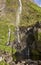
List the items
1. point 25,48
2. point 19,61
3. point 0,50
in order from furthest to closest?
1. point 25,48
2. point 0,50
3. point 19,61

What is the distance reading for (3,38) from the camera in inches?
→ 2879

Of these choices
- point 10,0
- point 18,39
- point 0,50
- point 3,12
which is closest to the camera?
point 0,50

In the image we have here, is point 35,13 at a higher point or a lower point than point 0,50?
higher

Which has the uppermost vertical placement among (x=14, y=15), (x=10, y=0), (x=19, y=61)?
(x=10, y=0)

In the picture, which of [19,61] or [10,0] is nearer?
[19,61]

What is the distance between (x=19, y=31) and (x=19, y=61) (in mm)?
17358

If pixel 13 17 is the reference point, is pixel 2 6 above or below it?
above

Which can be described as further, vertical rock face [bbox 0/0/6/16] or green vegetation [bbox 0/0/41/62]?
vertical rock face [bbox 0/0/6/16]

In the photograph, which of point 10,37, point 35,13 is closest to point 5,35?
point 10,37

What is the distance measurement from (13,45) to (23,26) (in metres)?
9.38

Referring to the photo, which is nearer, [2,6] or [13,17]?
[13,17]

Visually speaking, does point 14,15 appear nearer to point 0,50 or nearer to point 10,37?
point 10,37

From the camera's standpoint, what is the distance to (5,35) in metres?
75.8

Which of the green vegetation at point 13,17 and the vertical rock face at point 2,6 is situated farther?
the vertical rock face at point 2,6
